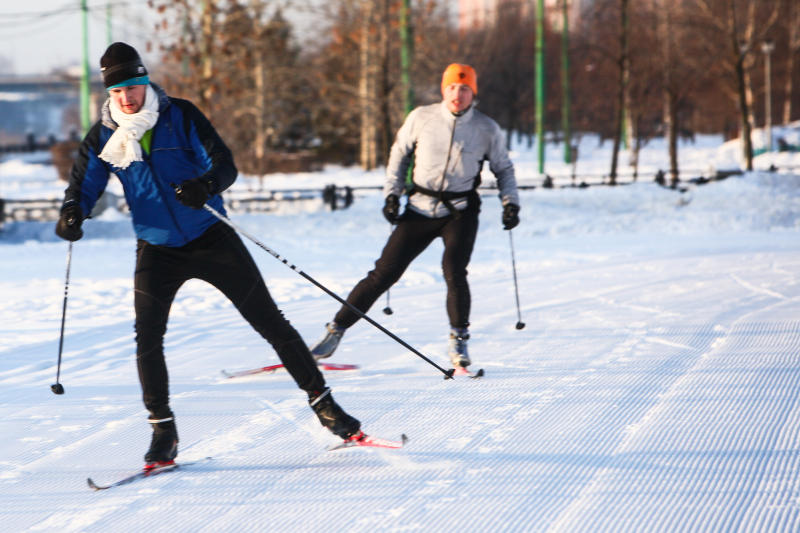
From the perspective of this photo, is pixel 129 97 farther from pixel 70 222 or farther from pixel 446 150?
pixel 446 150

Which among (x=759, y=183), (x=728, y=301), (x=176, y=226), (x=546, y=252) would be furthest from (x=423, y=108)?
(x=759, y=183)

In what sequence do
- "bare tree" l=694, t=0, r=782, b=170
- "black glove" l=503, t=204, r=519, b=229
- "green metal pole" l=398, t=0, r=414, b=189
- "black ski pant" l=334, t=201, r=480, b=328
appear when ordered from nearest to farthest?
1. "black ski pant" l=334, t=201, r=480, b=328
2. "black glove" l=503, t=204, r=519, b=229
3. "green metal pole" l=398, t=0, r=414, b=189
4. "bare tree" l=694, t=0, r=782, b=170

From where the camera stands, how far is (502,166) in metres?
5.68

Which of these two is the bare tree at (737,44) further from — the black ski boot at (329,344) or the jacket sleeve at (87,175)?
the jacket sleeve at (87,175)

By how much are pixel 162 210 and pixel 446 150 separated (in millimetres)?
2236

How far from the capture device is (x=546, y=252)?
12562 mm

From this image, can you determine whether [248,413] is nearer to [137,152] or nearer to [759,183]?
[137,152]

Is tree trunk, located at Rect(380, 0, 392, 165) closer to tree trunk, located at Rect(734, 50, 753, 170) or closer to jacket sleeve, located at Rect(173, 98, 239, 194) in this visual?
tree trunk, located at Rect(734, 50, 753, 170)

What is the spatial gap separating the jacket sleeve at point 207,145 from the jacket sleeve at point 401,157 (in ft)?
6.50

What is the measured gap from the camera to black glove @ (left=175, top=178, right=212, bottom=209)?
11.4ft

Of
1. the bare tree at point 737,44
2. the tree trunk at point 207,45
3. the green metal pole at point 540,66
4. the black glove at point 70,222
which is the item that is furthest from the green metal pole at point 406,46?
the black glove at point 70,222

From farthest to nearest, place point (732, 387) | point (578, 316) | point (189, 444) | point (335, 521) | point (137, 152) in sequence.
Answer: point (578, 316), point (732, 387), point (189, 444), point (137, 152), point (335, 521)

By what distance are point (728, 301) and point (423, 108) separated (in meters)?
4.07

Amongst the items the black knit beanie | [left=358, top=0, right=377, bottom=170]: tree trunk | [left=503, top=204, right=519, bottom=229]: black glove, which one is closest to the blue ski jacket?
the black knit beanie
